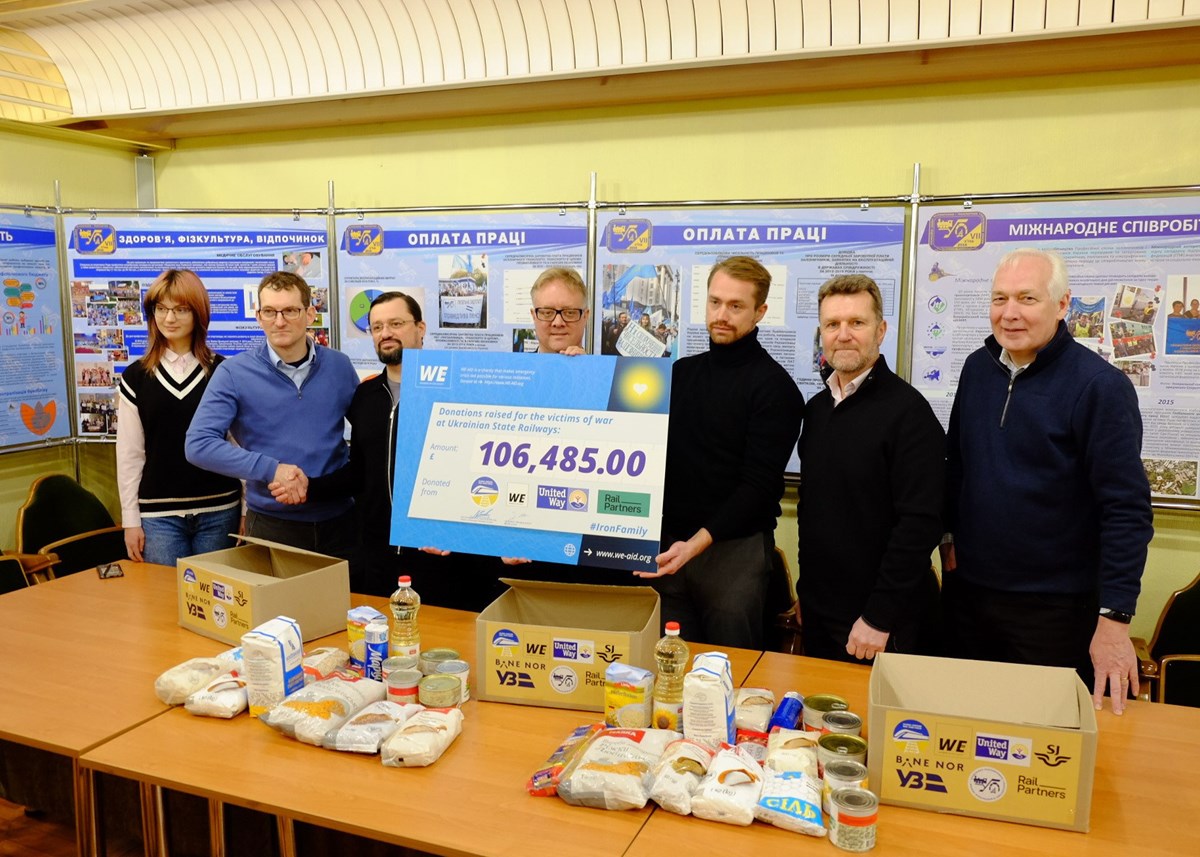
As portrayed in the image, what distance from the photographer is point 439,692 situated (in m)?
1.90

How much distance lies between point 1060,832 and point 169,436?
3.32m

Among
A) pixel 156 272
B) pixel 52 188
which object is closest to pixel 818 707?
pixel 156 272

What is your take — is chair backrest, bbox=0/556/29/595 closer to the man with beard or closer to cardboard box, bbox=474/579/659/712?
the man with beard

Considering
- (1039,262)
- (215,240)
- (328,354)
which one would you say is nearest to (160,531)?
(328,354)

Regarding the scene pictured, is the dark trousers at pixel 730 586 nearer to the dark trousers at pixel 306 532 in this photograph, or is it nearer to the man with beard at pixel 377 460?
the man with beard at pixel 377 460

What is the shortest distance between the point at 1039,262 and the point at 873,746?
1440mm

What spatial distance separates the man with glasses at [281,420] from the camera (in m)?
3.00

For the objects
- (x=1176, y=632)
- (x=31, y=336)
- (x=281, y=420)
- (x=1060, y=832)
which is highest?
(x=31, y=336)

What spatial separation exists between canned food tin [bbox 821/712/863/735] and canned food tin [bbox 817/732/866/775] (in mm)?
63

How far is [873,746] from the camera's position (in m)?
1.59

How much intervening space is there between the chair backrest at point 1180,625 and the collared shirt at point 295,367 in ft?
11.1

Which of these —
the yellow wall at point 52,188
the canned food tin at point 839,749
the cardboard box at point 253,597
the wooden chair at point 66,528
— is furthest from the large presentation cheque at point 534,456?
the yellow wall at point 52,188

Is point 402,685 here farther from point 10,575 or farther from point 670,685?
point 10,575

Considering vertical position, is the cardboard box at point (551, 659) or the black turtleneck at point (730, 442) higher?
the black turtleneck at point (730, 442)
